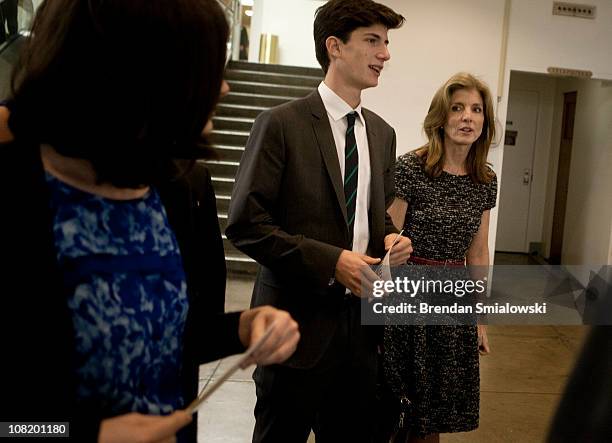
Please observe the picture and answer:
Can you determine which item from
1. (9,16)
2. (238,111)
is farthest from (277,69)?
(9,16)

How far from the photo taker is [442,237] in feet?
8.40

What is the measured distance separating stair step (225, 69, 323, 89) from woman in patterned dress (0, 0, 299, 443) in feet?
31.3

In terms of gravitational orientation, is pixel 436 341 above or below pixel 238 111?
below

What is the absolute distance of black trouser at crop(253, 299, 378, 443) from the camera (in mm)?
2096

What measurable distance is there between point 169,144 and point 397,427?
1.81 m

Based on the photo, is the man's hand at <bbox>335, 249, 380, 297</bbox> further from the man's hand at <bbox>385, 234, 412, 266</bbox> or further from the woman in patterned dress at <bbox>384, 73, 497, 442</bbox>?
the woman in patterned dress at <bbox>384, 73, 497, 442</bbox>

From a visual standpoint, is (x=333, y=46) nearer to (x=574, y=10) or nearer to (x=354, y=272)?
(x=354, y=272)

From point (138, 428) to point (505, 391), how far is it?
4.14 m

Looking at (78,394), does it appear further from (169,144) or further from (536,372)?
(536,372)

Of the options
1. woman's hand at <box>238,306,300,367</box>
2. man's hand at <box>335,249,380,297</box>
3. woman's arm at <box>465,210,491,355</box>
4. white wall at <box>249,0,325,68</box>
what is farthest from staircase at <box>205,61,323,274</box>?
woman's hand at <box>238,306,300,367</box>

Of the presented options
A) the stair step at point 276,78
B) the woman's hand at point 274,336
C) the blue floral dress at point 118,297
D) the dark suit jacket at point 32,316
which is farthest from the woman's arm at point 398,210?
the stair step at point 276,78

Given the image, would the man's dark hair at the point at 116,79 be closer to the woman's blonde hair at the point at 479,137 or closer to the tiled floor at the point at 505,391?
the woman's blonde hair at the point at 479,137

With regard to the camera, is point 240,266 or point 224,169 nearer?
point 240,266

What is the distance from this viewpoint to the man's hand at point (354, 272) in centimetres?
197
